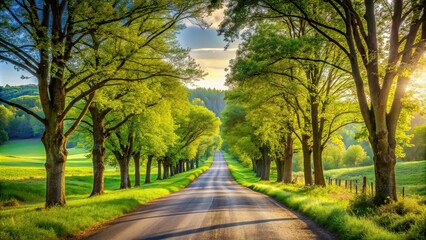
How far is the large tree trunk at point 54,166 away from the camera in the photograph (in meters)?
14.4

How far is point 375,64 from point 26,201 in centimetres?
2485

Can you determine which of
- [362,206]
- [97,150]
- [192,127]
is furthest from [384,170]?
[192,127]

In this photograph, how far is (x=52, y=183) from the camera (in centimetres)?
1448

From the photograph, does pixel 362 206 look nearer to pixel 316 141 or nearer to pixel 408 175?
pixel 316 141

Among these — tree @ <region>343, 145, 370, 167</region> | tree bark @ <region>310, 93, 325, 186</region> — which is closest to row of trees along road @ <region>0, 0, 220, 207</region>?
tree bark @ <region>310, 93, 325, 186</region>

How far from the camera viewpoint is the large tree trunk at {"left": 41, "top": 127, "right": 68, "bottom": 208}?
1441cm

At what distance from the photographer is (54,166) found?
47.8 feet

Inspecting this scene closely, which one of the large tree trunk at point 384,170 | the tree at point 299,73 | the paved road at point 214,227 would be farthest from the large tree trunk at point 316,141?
the large tree trunk at point 384,170

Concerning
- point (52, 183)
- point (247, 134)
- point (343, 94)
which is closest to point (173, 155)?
point (247, 134)

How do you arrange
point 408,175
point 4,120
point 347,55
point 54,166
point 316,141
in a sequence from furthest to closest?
point 4,120, point 408,175, point 316,141, point 54,166, point 347,55

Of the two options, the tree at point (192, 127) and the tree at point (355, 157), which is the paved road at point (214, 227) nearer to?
the tree at point (192, 127)

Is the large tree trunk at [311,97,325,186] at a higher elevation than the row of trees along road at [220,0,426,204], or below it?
below

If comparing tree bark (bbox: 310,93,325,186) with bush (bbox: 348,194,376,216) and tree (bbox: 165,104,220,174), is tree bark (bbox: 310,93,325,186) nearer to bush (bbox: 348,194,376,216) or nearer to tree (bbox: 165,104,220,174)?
bush (bbox: 348,194,376,216)

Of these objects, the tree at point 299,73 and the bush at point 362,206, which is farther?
the tree at point 299,73
